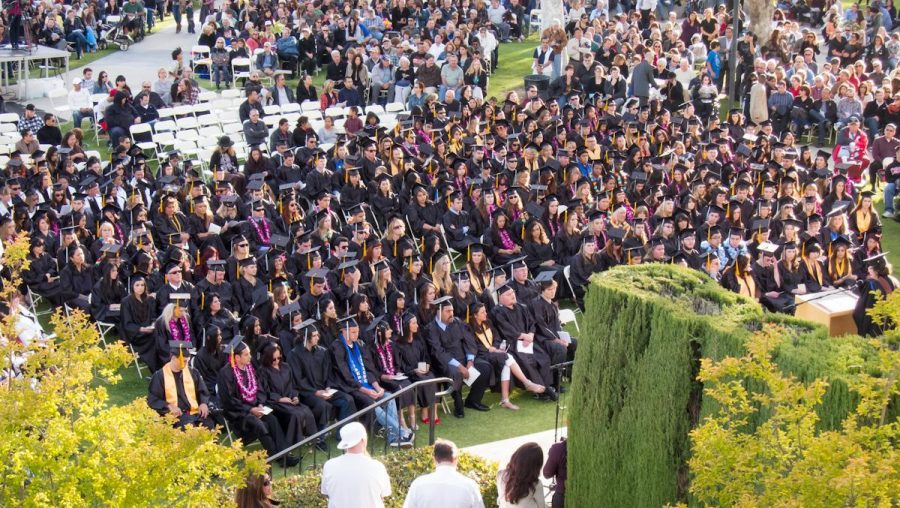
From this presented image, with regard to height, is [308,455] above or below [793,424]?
below

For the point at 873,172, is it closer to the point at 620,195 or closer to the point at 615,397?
the point at 620,195

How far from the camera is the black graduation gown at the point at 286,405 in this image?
12.8m

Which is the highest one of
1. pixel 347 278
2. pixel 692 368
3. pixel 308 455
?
pixel 692 368

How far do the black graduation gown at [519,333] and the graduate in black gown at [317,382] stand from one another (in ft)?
6.50

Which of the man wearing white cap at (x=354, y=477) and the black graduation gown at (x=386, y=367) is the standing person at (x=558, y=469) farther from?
the black graduation gown at (x=386, y=367)

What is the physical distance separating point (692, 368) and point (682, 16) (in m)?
25.0

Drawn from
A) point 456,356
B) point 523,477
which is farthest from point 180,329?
point 523,477

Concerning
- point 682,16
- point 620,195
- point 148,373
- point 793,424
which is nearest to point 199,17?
point 682,16

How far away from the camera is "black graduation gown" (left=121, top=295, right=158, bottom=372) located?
13992 millimetres

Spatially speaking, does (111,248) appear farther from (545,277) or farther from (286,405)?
(545,277)

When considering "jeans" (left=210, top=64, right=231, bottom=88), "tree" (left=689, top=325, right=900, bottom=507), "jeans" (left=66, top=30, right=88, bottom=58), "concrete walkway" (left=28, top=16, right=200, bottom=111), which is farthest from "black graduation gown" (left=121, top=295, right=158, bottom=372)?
"jeans" (left=66, top=30, right=88, bottom=58)

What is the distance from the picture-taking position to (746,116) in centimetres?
2381

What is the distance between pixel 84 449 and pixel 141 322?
6.52 m

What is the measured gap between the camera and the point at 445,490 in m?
8.99
